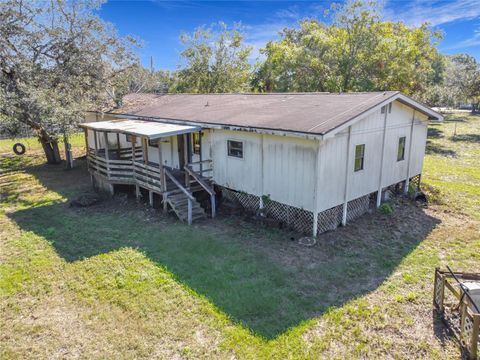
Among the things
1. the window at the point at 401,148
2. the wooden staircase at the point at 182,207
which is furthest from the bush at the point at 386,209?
the wooden staircase at the point at 182,207

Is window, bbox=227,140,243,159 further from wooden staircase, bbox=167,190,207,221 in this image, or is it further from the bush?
the bush

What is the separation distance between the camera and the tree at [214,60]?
32.0 meters

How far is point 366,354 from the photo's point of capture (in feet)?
19.3

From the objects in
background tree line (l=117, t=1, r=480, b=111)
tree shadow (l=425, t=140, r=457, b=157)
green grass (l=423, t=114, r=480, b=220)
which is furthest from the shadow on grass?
tree shadow (l=425, t=140, r=457, b=157)

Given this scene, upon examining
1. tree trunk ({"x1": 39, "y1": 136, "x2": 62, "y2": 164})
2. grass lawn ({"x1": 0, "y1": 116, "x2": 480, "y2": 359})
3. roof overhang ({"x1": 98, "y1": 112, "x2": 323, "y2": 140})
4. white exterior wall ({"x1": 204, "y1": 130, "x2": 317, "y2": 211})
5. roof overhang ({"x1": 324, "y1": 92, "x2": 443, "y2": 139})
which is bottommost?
grass lawn ({"x1": 0, "y1": 116, "x2": 480, "y2": 359})

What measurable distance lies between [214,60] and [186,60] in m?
2.72

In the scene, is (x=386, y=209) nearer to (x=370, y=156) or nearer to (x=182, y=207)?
(x=370, y=156)

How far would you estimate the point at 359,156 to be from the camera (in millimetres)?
11414

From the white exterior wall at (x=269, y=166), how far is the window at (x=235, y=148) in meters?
0.13

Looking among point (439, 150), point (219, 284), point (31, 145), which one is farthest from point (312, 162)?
point (31, 145)

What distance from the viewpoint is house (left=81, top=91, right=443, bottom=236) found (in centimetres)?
1017

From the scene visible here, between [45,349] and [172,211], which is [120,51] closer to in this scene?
[172,211]

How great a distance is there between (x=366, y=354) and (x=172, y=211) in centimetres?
855

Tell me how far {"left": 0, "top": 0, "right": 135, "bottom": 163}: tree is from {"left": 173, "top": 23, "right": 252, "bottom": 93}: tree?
1209 cm
